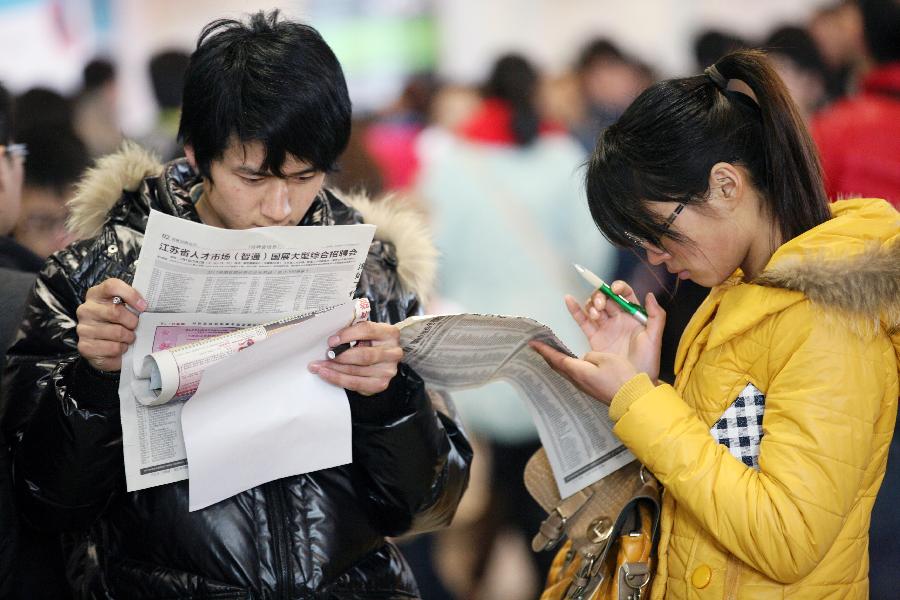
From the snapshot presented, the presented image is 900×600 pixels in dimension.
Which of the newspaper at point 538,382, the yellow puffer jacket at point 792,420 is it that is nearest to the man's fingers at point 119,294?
the newspaper at point 538,382

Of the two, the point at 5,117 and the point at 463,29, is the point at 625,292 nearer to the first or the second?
the point at 5,117

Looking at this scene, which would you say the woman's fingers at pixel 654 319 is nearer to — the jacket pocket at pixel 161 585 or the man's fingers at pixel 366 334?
the man's fingers at pixel 366 334

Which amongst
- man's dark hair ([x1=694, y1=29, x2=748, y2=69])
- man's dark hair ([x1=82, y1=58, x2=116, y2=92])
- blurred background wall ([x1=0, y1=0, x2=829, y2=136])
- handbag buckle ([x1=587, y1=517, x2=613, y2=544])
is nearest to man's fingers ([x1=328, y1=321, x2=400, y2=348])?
handbag buckle ([x1=587, y1=517, x2=613, y2=544])

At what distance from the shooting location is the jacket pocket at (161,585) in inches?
67.1

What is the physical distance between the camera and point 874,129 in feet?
9.95

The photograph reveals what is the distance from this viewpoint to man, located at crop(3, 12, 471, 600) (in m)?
1.69

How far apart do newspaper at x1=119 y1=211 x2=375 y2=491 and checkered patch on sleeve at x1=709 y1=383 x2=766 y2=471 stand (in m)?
0.63

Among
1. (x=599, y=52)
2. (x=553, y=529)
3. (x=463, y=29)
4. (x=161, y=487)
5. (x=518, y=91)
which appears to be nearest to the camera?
(x=161, y=487)

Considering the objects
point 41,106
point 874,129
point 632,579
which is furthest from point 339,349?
point 41,106

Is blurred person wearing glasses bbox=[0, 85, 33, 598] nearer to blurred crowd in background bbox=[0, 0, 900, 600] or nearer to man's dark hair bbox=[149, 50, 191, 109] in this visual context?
blurred crowd in background bbox=[0, 0, 900, 600]

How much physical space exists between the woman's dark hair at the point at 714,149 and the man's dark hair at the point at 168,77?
2.90 meters

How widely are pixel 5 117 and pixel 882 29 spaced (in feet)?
7.64

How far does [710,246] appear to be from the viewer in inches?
66.5

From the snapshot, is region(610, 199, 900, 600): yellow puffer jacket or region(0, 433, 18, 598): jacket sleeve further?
region(0, 433, 18, 598): jacket sleeve
